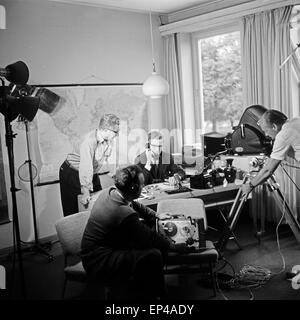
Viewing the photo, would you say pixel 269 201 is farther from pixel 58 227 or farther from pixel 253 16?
pixel 58 227

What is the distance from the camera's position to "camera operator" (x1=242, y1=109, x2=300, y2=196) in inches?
136

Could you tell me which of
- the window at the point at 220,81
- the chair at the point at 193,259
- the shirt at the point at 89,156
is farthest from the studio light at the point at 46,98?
the window at the point at 220,81

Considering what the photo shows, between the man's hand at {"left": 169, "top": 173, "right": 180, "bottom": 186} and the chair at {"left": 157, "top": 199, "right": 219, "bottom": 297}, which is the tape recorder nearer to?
the chair at {"left": 157, "top": 199, "right": 219, "bottom": 297}

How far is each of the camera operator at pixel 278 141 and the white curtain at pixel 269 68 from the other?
29.5 inches

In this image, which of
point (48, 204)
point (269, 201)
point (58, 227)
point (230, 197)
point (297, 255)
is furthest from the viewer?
point (269, 201)

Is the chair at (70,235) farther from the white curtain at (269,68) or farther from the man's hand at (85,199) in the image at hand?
the white curtain at (269,68)

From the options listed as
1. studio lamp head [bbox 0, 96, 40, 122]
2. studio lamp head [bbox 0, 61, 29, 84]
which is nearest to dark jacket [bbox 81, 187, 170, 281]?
studio lamp head [bbox 0, 96, 40, 122]

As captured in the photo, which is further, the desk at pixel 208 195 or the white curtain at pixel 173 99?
the white curtain at pixel 173 99

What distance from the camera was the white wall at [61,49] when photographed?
3.88m

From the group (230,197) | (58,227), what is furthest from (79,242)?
(230,197)

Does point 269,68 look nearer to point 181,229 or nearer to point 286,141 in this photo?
point 286,141

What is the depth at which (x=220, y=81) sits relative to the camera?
5.12 metres

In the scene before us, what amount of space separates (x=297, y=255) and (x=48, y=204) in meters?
2.33

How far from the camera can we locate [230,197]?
3934 millimetres
